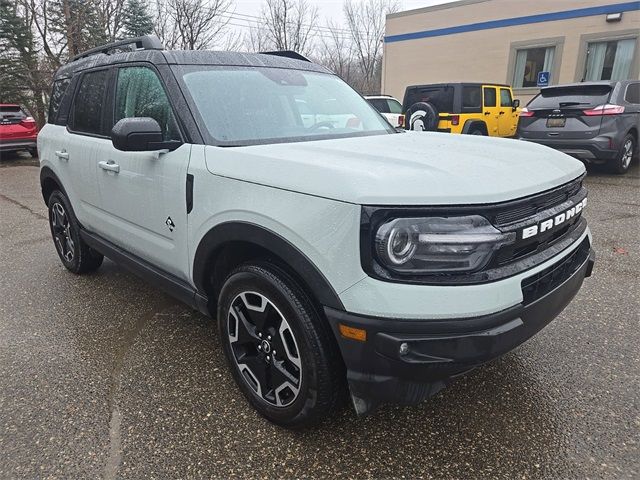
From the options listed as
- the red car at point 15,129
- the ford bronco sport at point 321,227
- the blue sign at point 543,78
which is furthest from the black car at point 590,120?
the red car at point 15,129

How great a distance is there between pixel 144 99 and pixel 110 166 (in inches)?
20.3

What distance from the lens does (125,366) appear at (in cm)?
280

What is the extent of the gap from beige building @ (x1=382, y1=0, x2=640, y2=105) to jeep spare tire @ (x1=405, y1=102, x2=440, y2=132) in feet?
30.0

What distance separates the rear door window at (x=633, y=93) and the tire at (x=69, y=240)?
8784 mm

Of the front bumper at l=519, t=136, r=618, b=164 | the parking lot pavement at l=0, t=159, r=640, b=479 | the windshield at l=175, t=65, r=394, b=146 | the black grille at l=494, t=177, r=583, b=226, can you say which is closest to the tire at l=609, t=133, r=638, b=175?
the front bumper at l=519, t=136, r=618, b=164

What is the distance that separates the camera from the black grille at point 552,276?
1.86m

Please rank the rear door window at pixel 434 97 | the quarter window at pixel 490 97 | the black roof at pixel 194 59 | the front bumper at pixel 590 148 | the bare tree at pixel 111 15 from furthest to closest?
1. the bare tree at pixel 111 15
2. the quarter window at pixel 490 97
3. the rear door window at pixel 434 97
4. the front bumper at pixel 590 148
5. the black roof at pixel 194 59

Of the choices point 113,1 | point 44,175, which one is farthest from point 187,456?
point 113,1

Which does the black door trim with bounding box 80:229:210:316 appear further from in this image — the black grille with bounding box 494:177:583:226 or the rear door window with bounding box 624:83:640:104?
the rear door window with bounding box 624:83:640:104

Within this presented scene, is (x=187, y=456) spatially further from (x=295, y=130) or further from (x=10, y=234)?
(x=10, y=234)

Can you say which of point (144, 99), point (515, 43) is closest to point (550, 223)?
point (144, 99)

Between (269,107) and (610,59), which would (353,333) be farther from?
(610,59)

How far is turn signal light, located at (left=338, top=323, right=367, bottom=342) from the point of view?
1.72 m

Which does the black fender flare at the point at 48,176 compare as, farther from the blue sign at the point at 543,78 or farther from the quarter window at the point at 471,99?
the blue sign at the point at 543,78
